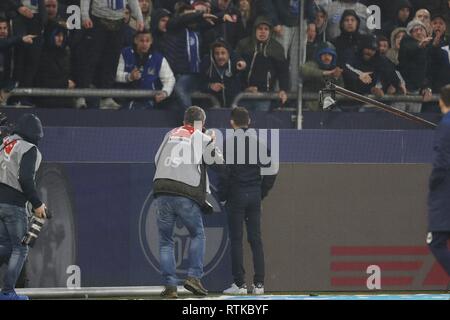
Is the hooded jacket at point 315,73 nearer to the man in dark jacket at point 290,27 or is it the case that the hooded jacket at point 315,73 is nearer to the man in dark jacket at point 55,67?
the man in dark jacket at point 290,27

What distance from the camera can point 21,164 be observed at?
35.8 feet

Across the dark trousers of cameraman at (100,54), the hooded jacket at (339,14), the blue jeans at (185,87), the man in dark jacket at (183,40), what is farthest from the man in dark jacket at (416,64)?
the dark trousers of cameraman at (100,54)

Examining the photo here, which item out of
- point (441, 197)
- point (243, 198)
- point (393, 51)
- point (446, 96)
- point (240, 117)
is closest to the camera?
point (441, 197)

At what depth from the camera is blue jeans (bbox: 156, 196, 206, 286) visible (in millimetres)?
11312

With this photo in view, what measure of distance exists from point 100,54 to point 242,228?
10.7ft

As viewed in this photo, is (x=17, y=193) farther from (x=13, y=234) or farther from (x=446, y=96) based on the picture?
(x=446, y=96)

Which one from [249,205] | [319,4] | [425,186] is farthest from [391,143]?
[319,4]

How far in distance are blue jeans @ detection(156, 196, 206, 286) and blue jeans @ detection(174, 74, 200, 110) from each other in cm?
317

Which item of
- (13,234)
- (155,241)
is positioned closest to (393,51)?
(155,241)

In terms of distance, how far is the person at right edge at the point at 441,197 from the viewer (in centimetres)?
991

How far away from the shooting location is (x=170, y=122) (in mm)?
14219

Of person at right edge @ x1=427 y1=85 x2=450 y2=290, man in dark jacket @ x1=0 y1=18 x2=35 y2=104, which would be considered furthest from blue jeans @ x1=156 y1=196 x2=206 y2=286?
man in dark jacket @ x1=0 y1=18 x2=35 y2=104

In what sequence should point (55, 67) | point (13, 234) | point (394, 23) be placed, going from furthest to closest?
point (394, 23)
point (55, 67)
point (13, 234)

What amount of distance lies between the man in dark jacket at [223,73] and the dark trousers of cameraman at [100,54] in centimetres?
112
